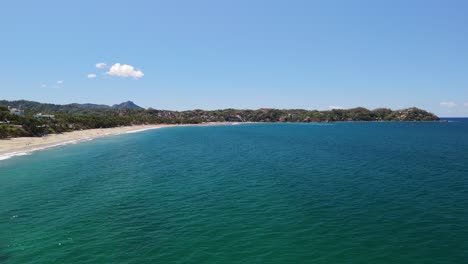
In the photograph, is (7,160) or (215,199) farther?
(7,160)

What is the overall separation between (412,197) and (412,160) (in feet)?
128

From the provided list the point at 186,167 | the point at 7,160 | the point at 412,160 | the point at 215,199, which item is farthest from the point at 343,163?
the point at 7,160

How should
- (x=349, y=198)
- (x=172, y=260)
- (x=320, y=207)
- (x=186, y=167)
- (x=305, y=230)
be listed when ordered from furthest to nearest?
(x=186, y=167), (x=349, y=198), (x=320, y=207), (x=305, y=230), (x=172, y=260)

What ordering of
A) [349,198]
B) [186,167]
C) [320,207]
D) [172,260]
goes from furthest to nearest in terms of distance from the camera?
1. [186,167]
2. [349,198]
3. [320,207]
4. [172,260]

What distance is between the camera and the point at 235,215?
34.0 meters

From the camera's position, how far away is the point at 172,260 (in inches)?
922

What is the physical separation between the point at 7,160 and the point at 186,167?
142 ft

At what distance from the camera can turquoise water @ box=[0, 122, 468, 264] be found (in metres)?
24.7

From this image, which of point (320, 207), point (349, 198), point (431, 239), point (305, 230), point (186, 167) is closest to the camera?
point (431, 239)

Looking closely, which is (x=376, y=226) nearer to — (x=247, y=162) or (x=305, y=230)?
(x=305, y=230)

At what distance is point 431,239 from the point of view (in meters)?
27.1

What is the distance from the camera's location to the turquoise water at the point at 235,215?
81.1 ft

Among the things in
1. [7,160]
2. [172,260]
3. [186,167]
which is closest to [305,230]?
[172,260]

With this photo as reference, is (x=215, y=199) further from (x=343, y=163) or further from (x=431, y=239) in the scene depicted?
(x=343, y=163)
